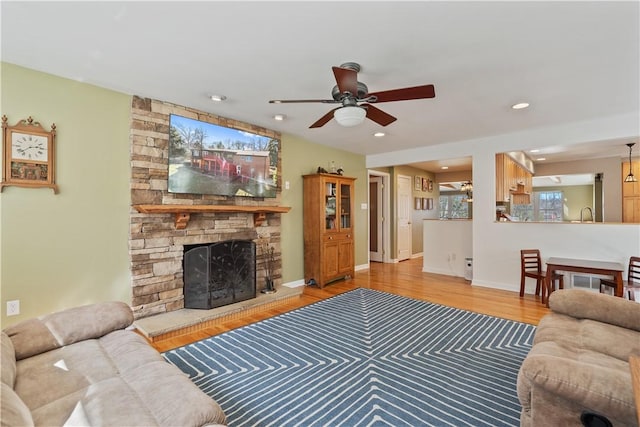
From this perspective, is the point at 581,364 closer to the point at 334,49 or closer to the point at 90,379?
the point at 90,379

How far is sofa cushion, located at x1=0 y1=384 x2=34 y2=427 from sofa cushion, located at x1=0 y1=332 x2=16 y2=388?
0.27 m

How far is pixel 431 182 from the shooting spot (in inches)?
319

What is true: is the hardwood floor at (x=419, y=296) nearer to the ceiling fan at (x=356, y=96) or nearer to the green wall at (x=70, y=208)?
the green wall at (x=70, y=208)

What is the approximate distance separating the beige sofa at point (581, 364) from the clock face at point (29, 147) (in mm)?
3667

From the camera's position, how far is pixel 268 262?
13.7ft

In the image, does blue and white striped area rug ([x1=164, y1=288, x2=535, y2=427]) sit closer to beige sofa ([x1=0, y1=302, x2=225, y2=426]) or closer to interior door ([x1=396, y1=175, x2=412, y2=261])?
beige sofa ([x1=0, y1=302, x2=225, y2=426])

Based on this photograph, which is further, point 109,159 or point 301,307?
point 301,307

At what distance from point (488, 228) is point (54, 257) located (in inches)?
211

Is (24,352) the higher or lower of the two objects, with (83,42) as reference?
lower

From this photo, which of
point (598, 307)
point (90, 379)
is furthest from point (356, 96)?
point (90, 379)

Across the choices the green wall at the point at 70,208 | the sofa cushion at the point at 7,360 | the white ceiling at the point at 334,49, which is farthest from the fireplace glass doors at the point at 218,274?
the sofa cushion at the point at 7,360

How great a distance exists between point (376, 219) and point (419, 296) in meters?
3.03

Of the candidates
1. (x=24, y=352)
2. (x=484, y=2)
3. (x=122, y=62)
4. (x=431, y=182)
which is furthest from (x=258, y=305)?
(x=431, y=182)

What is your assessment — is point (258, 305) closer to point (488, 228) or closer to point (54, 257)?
point (54, 257)
